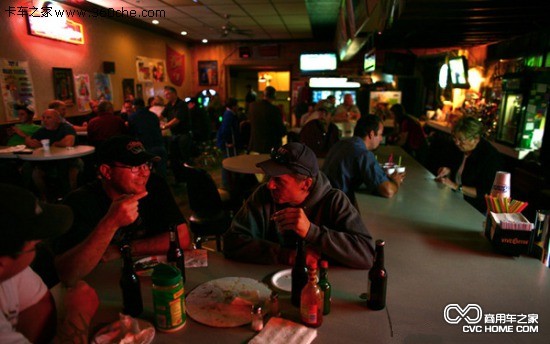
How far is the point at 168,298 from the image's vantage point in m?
1.26

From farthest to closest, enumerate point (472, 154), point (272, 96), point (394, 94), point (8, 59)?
point (394, 94) < point (272, 96) < point (8, 59) < point (472, 154)

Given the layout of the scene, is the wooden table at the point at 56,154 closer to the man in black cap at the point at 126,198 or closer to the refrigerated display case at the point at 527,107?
the man in black cap at the point at 126,198

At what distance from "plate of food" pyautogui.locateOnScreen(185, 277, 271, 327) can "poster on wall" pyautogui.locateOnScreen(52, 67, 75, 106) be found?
686cm

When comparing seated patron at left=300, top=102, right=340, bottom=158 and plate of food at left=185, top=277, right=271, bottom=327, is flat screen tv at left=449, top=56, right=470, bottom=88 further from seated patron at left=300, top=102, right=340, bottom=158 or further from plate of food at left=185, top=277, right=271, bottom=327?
plate of food at left=185, top=277, right=271, bottom=327

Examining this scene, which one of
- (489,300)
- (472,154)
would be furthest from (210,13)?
(489,300)

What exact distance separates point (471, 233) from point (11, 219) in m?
2.36

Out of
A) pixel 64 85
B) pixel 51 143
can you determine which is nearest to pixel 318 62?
pixel 64 85

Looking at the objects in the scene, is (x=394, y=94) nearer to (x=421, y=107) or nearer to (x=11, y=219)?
(x=421, y=107)

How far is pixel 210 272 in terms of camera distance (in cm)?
174

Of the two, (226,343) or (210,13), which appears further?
(210,13)

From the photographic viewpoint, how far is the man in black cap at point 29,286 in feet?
3.07

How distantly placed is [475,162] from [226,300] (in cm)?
294

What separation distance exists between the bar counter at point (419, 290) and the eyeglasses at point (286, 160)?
A: 50 cm

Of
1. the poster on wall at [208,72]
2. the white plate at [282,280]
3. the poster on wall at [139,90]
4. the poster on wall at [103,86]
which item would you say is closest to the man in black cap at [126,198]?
the white plate at [282,280]
